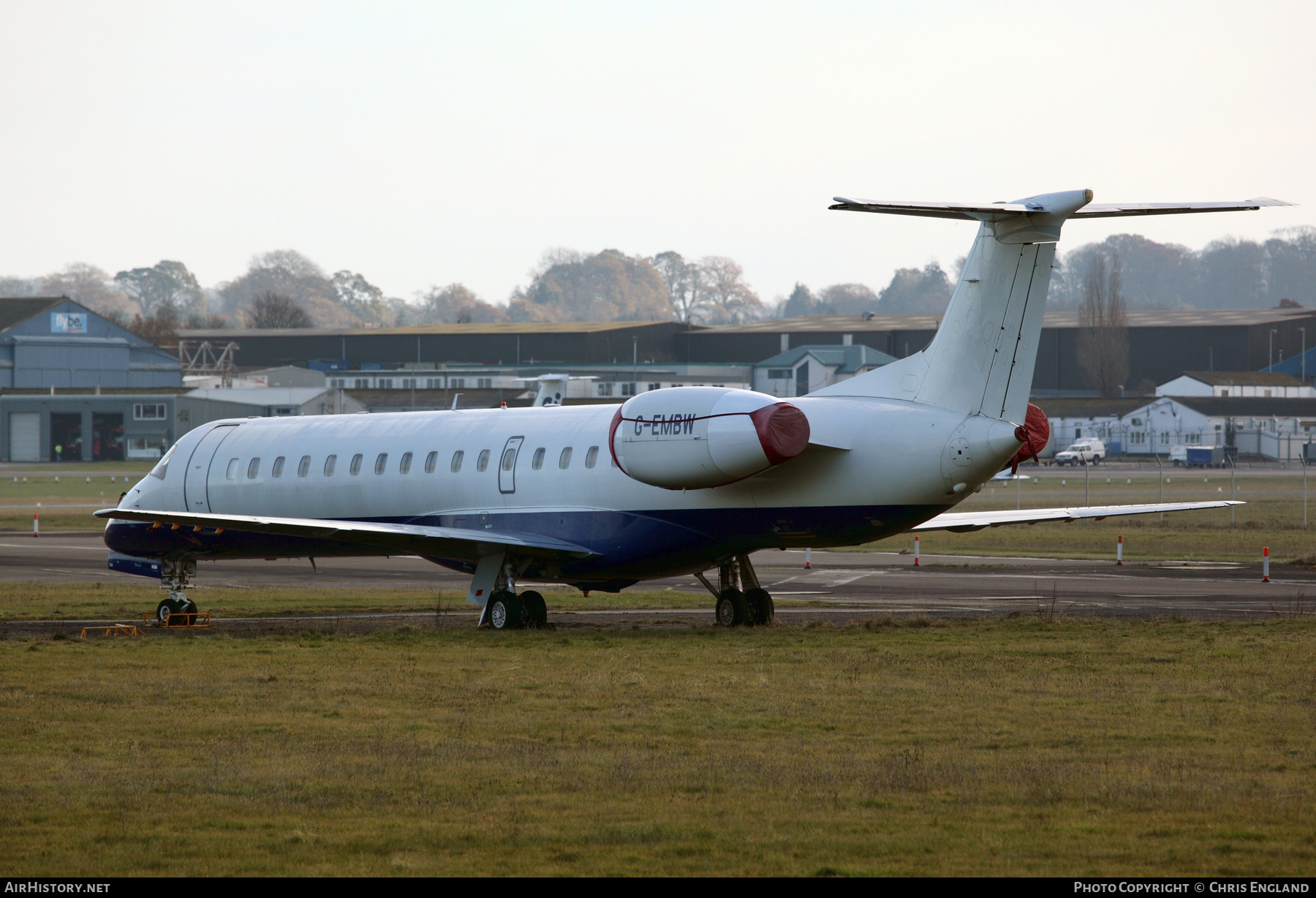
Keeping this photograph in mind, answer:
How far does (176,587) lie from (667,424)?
1039 centimetres

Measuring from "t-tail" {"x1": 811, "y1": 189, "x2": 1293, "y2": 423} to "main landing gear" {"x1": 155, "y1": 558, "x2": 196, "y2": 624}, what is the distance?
13131 millimetres

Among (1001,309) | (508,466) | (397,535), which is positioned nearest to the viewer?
(1001,309)

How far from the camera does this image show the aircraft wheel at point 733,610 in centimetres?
2231

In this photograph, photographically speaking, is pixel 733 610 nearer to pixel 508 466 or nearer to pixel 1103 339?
pixel 508 466

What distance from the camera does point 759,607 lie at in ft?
73.5

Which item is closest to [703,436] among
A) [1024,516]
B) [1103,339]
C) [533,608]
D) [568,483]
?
[568,483]

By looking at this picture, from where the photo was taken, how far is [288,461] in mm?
25953

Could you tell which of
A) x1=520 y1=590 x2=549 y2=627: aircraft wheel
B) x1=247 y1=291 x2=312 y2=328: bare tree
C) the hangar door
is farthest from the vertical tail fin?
x1=247 y1=291 x2=312 y2=328: bare tree

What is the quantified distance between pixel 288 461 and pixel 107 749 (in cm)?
1415

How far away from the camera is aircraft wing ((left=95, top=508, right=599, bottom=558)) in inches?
808

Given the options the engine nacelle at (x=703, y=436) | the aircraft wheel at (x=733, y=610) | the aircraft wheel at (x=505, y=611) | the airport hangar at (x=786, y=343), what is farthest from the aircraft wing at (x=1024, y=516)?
the airport hangar at (x=786, y=343)

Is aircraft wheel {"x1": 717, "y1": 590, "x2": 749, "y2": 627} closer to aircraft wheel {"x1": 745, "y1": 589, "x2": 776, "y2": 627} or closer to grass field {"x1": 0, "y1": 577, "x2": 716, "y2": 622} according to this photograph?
aircraft wheel {"x1": 745, "y1": 589, "x2": 776, "y2": 627}
